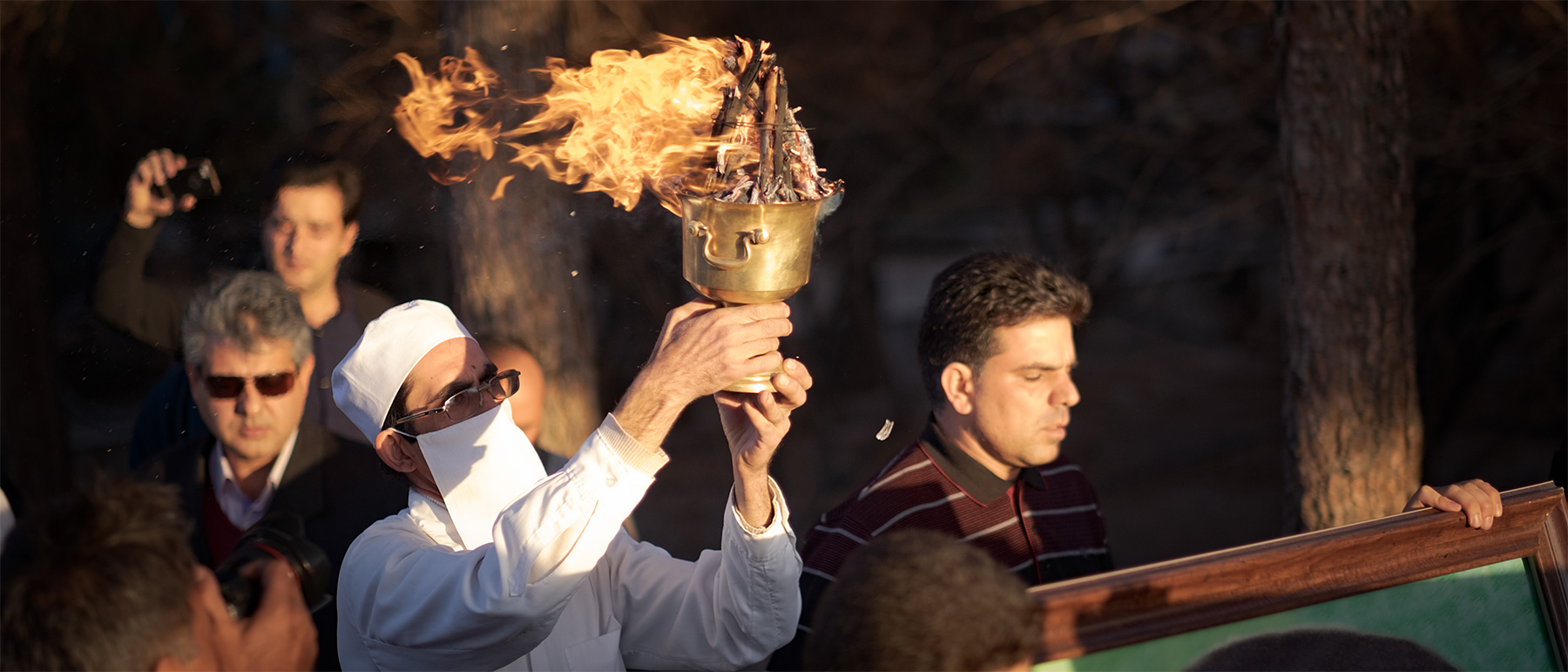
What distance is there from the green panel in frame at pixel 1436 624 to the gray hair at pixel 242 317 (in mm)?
2767

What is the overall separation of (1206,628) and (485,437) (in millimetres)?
1681

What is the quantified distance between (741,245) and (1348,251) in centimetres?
328

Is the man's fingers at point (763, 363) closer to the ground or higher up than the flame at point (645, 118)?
closer to the ground

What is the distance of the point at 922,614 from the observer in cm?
168

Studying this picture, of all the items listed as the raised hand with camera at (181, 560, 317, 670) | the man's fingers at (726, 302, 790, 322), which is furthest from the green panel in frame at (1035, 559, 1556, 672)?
the raised hand with camera at (181, 560, 317, 670)

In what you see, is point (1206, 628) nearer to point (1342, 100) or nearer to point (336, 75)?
point (1342, 100)

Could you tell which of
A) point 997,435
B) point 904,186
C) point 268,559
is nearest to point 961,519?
point 997,435

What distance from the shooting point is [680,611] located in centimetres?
263

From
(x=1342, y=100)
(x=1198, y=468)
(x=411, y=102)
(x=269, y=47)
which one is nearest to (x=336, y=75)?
(x=269, y=47)

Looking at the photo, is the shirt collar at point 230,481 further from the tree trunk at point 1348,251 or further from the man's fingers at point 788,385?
the tree trunk at point 1348,251

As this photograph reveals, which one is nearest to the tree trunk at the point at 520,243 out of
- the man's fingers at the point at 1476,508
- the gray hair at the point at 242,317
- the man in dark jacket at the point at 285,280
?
the man in dark jacket at the point at 285,280

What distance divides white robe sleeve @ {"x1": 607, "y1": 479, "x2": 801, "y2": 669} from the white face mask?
0.35 meters

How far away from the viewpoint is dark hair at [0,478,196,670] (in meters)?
1.63

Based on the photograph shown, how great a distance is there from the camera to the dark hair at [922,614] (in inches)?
65.4
